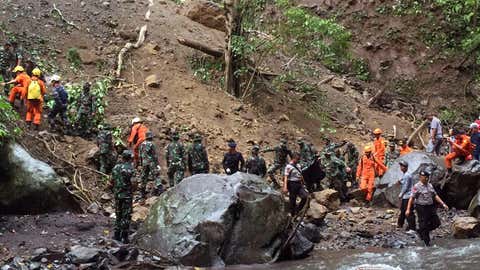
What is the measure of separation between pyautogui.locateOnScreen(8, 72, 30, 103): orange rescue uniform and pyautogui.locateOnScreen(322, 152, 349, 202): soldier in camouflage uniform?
7.52m

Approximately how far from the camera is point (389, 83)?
90.2 ft

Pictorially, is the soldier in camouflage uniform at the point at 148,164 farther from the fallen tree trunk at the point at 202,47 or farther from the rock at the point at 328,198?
the fallen tree trunk at the point at 202,47

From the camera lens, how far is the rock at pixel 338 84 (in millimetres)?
24391

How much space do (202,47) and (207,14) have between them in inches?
137

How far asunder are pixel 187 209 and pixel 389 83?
19337 millimetres

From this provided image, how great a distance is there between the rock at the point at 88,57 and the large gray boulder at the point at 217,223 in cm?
976

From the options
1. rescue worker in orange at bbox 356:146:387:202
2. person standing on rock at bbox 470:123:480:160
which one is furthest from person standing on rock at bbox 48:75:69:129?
person standing on rock at bbox 470:123:480:160

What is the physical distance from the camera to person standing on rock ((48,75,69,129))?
14706 millimetres

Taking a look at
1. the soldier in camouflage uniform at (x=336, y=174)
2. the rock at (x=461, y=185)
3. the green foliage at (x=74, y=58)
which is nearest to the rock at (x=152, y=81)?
the green foliage at (x=74, y=58)

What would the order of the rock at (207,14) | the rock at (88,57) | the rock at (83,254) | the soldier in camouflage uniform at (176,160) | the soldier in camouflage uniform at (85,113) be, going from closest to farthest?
the rock at (83,254), the soldier in camouflage uniform at (176,160), the soldier in camouflage uniform at (85,113), the rock at (88,57), the rock at (207,14)

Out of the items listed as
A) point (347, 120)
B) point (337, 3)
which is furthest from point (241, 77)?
point (337, 3)

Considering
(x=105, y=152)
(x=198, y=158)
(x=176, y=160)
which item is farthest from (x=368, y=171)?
(x=105, y=152)

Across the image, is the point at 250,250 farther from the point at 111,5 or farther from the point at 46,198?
the point at 111,5

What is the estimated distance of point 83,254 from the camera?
922 centimetres
